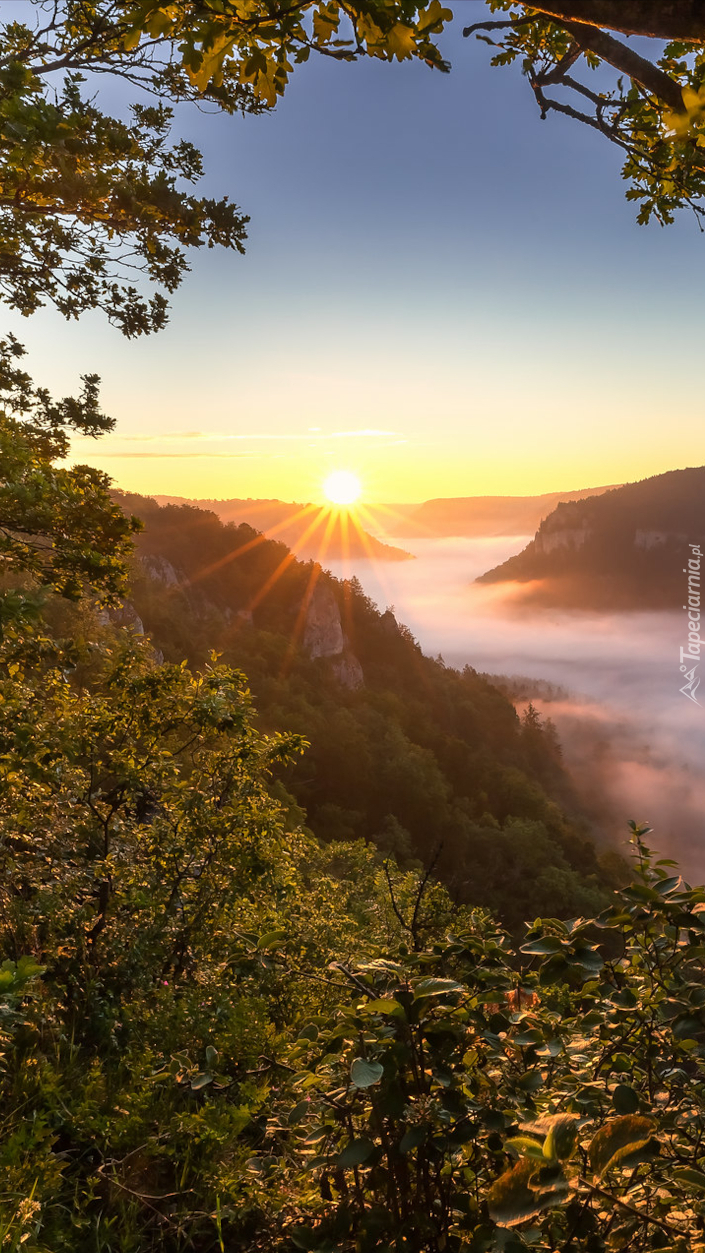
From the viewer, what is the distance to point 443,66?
2244 mm

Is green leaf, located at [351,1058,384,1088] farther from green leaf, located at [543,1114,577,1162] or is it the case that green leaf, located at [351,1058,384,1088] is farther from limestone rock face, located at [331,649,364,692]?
limestone rock face, located at [331,649,364,692]

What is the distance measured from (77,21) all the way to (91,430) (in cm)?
563

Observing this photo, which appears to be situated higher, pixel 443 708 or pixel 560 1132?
pixel 560 1132

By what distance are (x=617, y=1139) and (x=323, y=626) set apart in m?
97.7

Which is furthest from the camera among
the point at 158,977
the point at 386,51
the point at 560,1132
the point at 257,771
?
the point at 257,771

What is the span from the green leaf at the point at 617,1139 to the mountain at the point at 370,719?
4238 centimetres

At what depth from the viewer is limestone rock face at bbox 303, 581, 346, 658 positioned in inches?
3696

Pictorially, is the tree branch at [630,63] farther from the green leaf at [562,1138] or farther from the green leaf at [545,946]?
the green leaf at [562,1138]

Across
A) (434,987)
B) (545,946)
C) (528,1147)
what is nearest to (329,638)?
(545,946)

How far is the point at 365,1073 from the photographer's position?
4.71 ft

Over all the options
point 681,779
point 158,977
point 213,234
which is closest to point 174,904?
point 158,977

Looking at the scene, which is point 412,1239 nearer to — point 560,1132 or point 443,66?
point 560,1132

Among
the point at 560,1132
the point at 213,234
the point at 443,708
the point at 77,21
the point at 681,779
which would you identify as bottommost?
the point at 681,779

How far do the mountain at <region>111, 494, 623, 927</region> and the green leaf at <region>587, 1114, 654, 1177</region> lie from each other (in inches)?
1669
